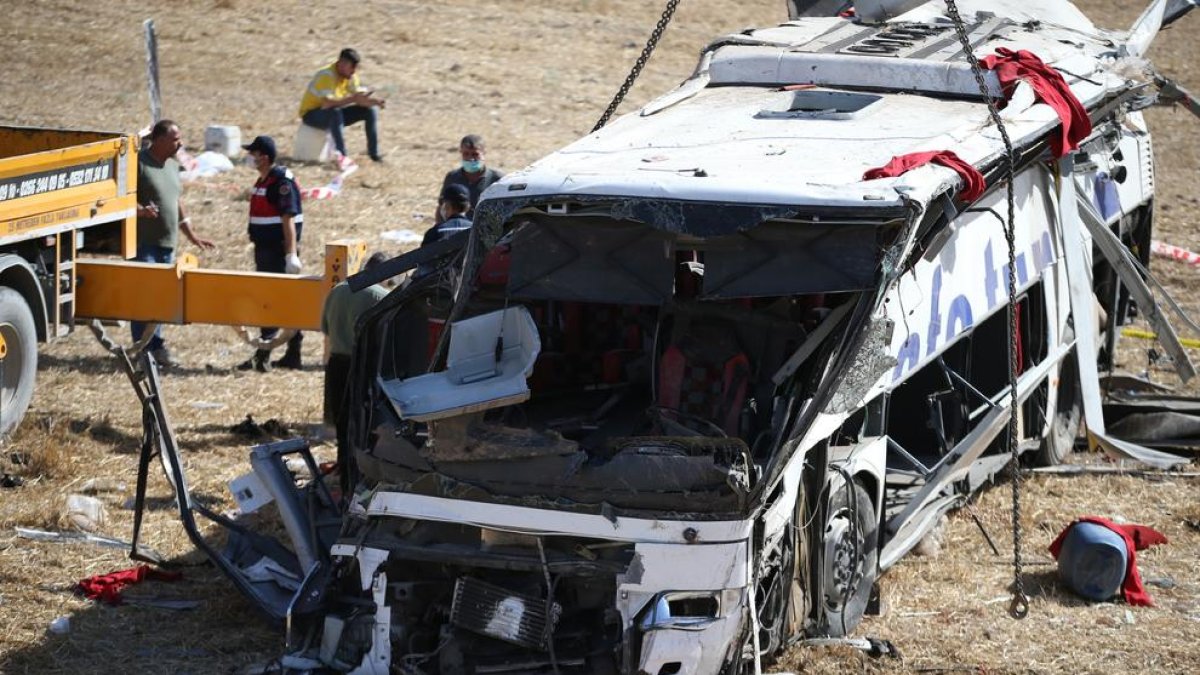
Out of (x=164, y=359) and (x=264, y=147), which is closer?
(x=264, y=147)

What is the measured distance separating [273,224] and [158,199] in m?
0.93

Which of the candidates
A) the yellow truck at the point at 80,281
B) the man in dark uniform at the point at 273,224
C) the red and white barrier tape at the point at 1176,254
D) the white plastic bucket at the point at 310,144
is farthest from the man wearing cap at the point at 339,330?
the red and white barrier tape at the point at 1176,254

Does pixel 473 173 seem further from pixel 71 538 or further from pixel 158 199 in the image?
pixel 71 538

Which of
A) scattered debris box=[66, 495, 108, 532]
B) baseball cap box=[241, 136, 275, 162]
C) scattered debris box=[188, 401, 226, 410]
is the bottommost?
scattered debris box=[188, 401, 226, 410]

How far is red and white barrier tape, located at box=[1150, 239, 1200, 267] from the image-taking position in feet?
59.3

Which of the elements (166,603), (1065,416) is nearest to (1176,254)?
(1065,416)

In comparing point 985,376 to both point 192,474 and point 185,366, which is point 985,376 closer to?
point 192,474

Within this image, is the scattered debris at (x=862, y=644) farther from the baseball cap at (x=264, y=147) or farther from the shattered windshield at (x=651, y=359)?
the baseball cap at (x=264, y=147)

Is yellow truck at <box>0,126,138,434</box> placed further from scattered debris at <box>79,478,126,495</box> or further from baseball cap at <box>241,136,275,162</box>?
baseball cap at <box>241,136,275,162</box>

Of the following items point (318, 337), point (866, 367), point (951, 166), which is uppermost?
point (951, 166)

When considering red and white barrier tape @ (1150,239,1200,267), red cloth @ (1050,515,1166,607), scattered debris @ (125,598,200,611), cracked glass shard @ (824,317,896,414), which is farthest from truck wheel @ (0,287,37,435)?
red and white barrier tape @ (1150,239,1200,267)

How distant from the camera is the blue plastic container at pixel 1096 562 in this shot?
8.74 m

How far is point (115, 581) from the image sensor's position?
859cm

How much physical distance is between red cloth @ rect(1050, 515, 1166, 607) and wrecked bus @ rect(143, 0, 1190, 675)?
760 millimetres
